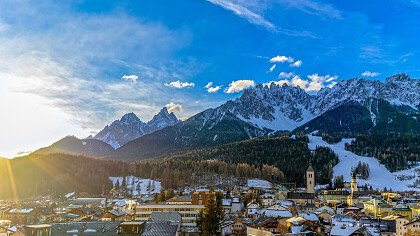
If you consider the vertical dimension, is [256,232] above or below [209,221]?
below

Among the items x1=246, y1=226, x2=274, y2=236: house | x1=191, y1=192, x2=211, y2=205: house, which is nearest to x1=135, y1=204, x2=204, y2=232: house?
x1=191, y1=192, x2=211, y2=205: house

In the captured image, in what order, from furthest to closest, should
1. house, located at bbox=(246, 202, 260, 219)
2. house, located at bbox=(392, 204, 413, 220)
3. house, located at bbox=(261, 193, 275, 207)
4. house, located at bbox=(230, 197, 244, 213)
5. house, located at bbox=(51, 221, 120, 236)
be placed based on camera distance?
house, located at bbox=(261, 193, 275, 207) < house, located at bbox=(230, 197, 244, 213) < house, located at bbox=(392, 204, 413, 220) < house, located at bbox=(246, 202, 260, 219) < house, located at bbox=(51, 221, 120, 236)

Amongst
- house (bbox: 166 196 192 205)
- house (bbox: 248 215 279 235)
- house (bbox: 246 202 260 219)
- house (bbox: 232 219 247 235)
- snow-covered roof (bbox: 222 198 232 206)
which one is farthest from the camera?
snow-covered roof (bbox: 222 198 232 206)

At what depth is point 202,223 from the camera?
280ft

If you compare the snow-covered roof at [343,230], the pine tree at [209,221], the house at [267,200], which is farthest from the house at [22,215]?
the snow-covered roof at [343,230]

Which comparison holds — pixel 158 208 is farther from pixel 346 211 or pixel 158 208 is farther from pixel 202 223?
pixel 346 211

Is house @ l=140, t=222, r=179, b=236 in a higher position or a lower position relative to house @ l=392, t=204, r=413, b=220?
lower

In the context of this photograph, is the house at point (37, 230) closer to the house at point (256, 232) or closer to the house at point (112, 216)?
the house at point (112, 216)

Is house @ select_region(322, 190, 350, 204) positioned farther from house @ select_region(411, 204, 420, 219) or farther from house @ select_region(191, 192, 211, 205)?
house @ select_region(191, 192, 211, 205)

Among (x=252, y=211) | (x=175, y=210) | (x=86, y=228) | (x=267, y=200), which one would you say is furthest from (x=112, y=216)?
(x=267, y=200)

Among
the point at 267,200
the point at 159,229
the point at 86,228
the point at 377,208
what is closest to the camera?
the point at 159,229

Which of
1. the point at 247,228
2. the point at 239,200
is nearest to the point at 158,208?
the point at 247,228

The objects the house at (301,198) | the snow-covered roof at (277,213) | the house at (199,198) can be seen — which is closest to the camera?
the snow-covered roof at (277,213)

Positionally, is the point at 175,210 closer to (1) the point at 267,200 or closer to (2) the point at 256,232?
(2) the point at 256,232
